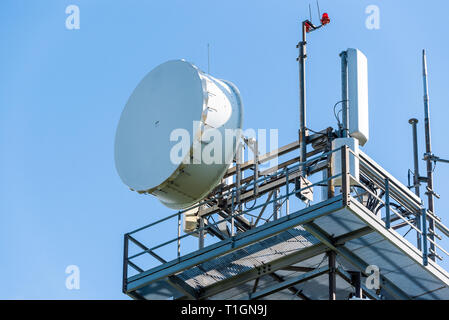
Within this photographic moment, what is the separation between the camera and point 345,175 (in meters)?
30.2

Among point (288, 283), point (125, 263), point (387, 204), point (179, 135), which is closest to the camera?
point (387, 204)

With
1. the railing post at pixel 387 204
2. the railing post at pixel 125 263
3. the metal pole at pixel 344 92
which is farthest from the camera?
the railing post at pixel 125 263

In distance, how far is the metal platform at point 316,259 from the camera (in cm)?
3077

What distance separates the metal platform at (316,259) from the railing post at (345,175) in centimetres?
2

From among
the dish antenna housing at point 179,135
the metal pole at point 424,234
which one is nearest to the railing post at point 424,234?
the metal pole at point 424,234

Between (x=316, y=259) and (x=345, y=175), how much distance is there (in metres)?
3.11

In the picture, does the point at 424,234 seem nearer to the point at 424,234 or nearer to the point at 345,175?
the point at 424,234

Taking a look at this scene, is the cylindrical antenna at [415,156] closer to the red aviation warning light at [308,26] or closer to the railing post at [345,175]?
the red aviation warning light at [308,26]

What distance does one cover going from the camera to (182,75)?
1324 inches

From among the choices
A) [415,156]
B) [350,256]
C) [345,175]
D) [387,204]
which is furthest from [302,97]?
[415,156]

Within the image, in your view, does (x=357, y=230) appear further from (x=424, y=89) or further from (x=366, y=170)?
(x=424, y=89)

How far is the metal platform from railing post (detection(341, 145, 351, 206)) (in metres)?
0.02
